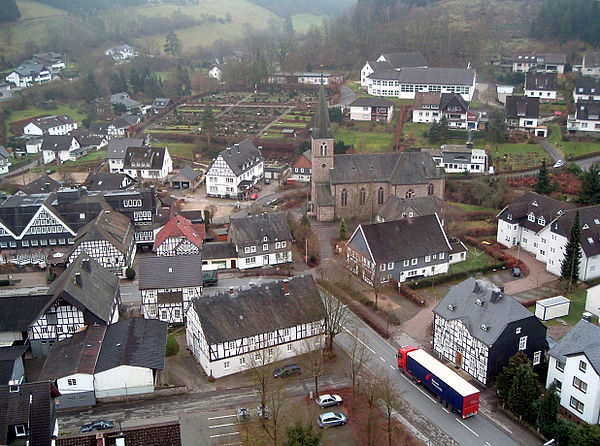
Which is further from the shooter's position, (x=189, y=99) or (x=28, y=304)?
(x=189, y=99)

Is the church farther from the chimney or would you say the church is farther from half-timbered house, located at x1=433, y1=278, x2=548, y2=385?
half-timbered house, located at x1=433, y1=278, x2=548, y2=385

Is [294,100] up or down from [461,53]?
down

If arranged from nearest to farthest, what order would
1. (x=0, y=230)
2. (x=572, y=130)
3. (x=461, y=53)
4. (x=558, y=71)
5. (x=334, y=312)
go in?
(x=334, y=312) → (x=0, y=230) → (x=572, y=130) → (x=558, y=71) → (x=461, y=53)

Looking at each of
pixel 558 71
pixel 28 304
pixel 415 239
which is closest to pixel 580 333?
pixel 415 239

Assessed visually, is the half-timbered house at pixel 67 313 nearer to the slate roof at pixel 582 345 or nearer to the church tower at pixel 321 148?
the church tower at pixel 321 148

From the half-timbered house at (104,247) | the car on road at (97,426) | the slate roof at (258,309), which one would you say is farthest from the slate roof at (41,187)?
the car on road at (97,426)

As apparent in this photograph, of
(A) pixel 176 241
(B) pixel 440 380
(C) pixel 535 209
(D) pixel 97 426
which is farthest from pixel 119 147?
(B) pixel 440 380

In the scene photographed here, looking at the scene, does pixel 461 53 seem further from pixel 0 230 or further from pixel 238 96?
pixel 0 230
